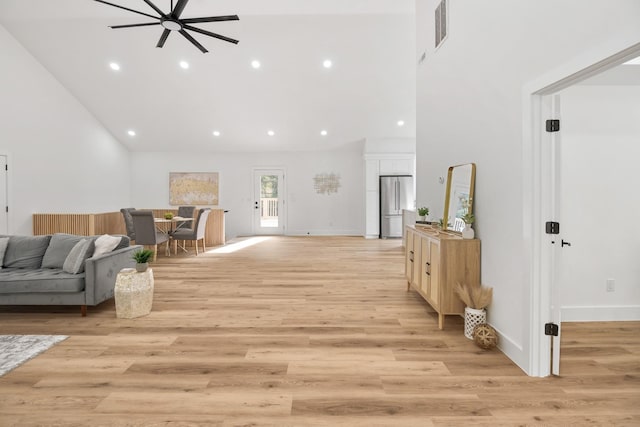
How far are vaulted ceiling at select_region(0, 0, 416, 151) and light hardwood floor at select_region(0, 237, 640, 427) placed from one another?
4.79m

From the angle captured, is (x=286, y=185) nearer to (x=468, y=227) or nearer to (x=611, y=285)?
(x=468, y=227)

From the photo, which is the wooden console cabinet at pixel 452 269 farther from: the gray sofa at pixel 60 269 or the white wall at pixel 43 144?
the white wall at pixel 43 144

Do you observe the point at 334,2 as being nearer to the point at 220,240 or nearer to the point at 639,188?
the point at 639,188

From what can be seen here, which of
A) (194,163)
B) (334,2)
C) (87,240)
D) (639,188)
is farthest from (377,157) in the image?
(87,240)

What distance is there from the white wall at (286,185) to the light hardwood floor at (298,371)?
21.9 feet

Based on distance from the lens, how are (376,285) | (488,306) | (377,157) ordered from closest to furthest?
(488,306) → (376,285) → (377,157)

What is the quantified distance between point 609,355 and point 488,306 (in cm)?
84

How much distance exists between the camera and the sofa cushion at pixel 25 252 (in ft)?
12.1

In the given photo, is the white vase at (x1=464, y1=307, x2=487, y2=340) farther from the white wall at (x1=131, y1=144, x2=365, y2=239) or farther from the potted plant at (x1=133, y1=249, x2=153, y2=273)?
the white wall at (x1=131, y1=144, x2=365, y2=239)

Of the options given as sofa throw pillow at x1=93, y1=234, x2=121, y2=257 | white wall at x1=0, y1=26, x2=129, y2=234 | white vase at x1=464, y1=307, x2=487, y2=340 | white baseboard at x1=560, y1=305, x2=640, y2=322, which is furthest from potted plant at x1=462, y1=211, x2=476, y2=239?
white wall at x1=0, y1=26, x2=129, y2=234

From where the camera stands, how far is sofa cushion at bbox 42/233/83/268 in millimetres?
3662

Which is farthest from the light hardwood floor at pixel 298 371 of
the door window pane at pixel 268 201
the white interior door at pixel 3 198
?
the door window pane at pixel 268 201

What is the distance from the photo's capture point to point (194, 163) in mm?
10500

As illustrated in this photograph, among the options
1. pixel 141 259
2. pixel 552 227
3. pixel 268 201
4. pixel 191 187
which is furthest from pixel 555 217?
pixel 191 187
